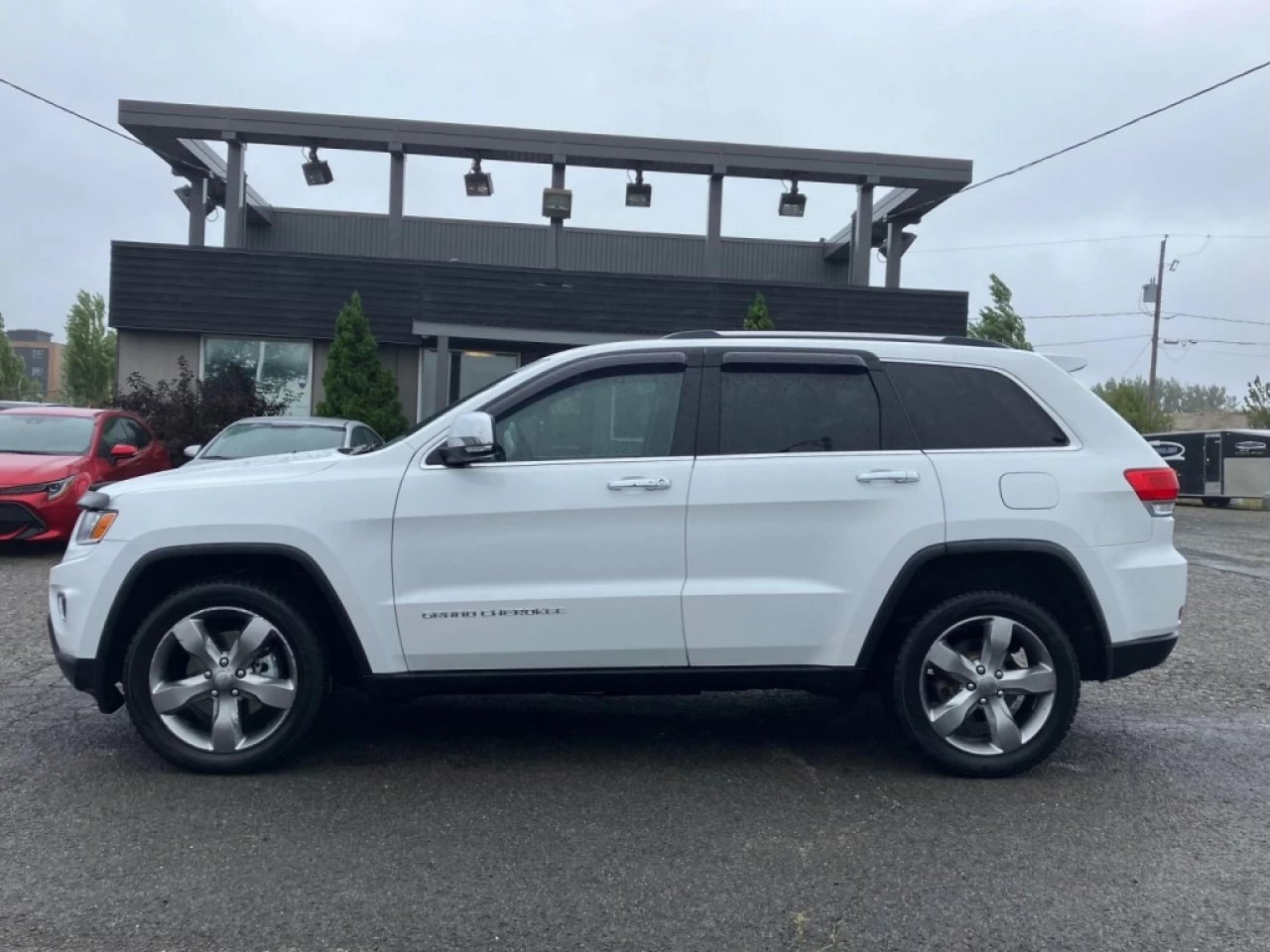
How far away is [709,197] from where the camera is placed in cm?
2095

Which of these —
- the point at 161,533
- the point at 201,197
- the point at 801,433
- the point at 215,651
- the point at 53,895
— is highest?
the point at 201,197

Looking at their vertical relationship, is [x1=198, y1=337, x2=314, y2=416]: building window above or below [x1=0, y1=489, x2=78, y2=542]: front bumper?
above

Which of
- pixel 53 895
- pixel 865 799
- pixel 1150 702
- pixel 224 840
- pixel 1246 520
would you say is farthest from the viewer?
pixel 1246 520

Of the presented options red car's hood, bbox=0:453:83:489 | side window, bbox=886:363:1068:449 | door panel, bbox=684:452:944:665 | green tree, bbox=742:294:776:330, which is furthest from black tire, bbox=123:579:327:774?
green tree, bbox=742:294:776:330

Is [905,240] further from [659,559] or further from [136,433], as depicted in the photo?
[659,559]

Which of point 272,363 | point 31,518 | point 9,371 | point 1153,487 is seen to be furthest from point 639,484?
point 9,371

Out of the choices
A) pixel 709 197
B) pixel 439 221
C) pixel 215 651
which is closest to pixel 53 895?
pixel 215 651

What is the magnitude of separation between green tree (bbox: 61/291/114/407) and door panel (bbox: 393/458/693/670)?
55.7 metres

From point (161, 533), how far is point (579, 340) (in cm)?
1553

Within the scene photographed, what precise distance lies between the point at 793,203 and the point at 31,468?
46.4 feet

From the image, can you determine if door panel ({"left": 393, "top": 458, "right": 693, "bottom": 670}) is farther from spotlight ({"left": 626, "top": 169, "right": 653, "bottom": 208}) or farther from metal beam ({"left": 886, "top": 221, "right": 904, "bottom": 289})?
metal beam ({"left": 886, "top": 221, "right": 904, "bottom": 289})

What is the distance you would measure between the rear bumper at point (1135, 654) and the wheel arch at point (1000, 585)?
0.02m

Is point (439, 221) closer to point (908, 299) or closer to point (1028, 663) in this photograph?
point (908, 299)

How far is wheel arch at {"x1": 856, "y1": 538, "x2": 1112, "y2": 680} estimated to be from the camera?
185 inches
